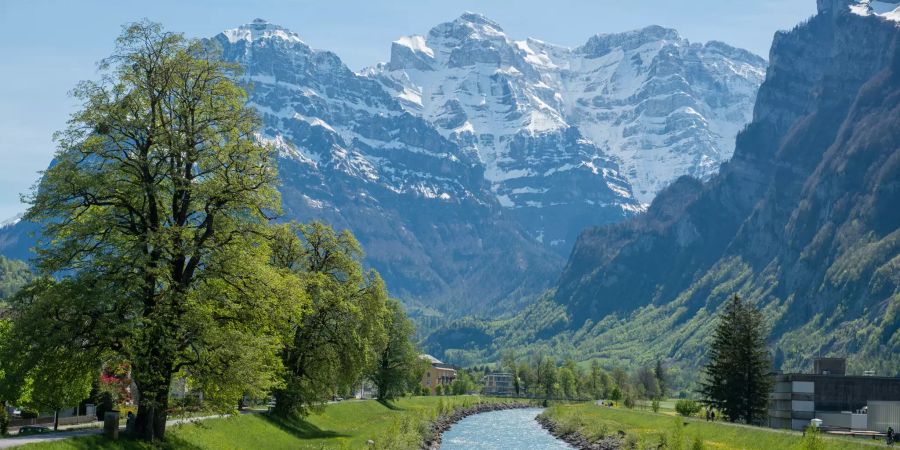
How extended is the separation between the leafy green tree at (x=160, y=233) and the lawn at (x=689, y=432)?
42.2 meters

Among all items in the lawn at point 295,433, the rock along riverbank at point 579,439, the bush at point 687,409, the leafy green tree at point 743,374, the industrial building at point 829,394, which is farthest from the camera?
the bush at point 687,409

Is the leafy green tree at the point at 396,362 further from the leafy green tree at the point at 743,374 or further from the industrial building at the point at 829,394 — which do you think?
the industrial building at the point at 829,394

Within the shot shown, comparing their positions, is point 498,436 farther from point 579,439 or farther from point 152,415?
point 152,415

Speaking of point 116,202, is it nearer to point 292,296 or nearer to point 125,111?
point 125,111

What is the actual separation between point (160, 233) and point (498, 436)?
337ft

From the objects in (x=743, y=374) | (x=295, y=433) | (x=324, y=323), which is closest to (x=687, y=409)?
(x=743, y=374)

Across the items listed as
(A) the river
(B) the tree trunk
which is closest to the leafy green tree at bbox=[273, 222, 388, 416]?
(B) the tree trunk

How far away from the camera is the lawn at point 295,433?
54175 mm

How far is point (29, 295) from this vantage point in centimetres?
4850

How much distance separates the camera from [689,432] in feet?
339

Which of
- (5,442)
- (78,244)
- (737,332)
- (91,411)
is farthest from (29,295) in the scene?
(737,332)

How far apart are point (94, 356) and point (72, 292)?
325 cm

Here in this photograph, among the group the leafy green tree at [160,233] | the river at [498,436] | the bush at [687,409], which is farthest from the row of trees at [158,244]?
the bush at [687,409]

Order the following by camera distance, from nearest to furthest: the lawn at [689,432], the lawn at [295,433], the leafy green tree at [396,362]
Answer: the lawn at [295,433] < the lawn at [689,432] < the leafy green tree at [396,362]
